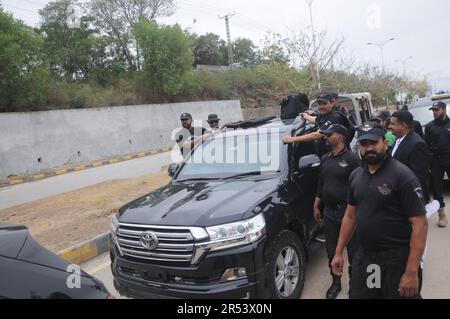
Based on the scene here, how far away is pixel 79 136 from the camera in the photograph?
20.9 meters

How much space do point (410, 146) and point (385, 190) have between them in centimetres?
219

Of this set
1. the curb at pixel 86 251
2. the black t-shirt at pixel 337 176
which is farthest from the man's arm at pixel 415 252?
the curb at pixel 86 251

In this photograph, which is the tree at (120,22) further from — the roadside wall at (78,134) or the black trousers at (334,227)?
the black trousers at (334,227)

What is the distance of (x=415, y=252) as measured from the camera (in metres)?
2.53

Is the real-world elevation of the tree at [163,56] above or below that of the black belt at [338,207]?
above

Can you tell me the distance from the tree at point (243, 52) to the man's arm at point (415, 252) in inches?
2033

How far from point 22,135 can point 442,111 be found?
17.5 metres

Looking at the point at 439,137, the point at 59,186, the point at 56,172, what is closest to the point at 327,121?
the point at 439,137

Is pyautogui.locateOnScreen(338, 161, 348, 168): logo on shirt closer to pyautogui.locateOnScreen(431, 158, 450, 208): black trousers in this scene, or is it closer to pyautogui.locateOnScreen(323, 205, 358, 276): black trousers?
pyautogui.locateOnScreen(323, 205, 358, 276): black trousers

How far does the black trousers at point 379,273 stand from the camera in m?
2.65

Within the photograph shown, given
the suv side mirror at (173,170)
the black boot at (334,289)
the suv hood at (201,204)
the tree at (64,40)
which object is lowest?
the black boot at (334,289)

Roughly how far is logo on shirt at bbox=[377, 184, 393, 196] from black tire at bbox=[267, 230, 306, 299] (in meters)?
1.05

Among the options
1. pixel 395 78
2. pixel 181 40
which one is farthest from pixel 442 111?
pixel 395 78

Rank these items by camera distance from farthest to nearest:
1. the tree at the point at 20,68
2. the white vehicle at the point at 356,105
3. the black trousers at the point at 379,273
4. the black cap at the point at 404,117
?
the tree at the point at 20,68
the white vehicle at the point at 356,105
the black cap at the point at 404,117
the black trousers at the point at 379,273
